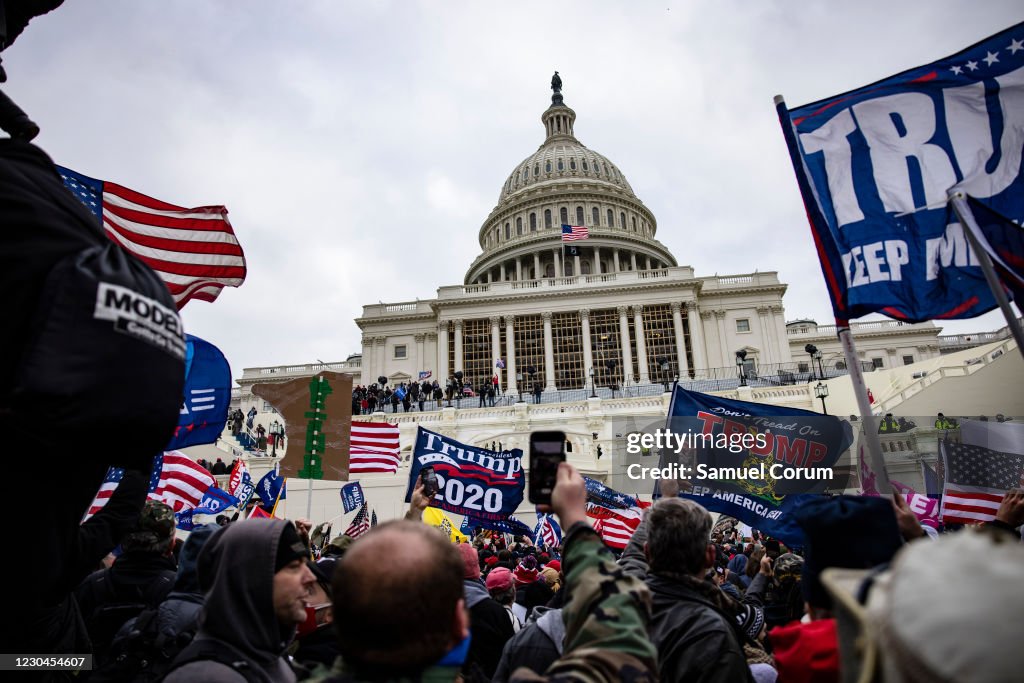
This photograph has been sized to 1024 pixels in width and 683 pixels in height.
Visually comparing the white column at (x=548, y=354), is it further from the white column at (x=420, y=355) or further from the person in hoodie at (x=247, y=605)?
the person in hoodie at (x=247, y=605)

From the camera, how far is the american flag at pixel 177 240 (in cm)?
623

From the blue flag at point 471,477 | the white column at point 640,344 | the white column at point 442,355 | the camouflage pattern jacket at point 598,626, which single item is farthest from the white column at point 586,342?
the camouflage pattern jacket at point 598,626

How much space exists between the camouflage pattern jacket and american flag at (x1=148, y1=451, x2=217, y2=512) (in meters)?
9.00

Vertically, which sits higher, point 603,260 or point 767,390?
point 603,260

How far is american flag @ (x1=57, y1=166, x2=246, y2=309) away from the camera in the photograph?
623 centimetres

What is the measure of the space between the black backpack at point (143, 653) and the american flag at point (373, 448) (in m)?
10.2

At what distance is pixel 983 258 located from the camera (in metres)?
4.04

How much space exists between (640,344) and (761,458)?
4172cm

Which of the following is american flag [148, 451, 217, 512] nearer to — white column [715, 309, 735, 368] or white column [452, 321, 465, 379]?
white column [452, 321, 465, 379]

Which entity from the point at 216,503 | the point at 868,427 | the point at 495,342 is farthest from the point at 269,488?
the point at 495,342

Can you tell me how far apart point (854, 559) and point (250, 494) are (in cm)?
1302

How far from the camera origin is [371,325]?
53844 mm

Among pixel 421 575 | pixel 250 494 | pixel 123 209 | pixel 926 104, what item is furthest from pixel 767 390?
pixel 421 575

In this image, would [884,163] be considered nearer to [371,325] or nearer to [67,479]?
[67,479]
